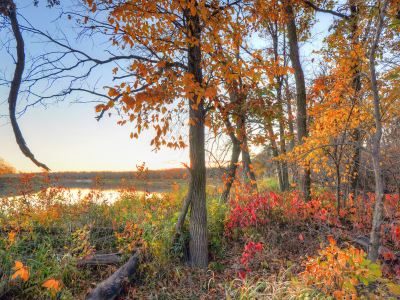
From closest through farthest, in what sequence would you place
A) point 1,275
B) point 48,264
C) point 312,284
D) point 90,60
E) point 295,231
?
point 312,284 → point 1,275 → point 48,264 → point 90,60 → point 295,231

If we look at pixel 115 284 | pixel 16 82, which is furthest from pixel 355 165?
pixel 16 82

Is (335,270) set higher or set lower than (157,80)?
lower

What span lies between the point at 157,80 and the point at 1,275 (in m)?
3.83

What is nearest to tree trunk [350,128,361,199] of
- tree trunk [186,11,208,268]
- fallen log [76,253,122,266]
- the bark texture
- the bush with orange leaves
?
the bush with orange leaves

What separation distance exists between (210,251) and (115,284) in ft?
6.87

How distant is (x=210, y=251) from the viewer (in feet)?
15.9

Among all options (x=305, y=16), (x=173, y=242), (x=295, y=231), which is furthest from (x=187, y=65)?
(x=305, y=16)

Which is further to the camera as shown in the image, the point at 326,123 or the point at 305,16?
the point at 305,16

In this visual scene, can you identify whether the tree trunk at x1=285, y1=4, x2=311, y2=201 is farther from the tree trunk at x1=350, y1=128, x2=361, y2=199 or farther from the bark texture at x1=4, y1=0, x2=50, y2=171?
the bark texture at x1=4, y1=0, x2=50, y2=171

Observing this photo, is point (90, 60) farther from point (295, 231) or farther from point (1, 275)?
point (295, 231)

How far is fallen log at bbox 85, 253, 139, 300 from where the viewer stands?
123 inches

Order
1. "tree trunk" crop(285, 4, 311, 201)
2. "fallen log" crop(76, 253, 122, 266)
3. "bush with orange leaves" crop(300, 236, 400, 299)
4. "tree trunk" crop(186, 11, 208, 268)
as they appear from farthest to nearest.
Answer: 1. "tree trunk" crop(285, 4, 311, 201)
2. "tree trunk" crop(186, 11, 208, 268)
3. "fallen log" crop(76, 253, 122, 266)
4. "bush with orange leaves" crop(300, 236, 400, 299)

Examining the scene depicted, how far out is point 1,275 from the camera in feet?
11.4

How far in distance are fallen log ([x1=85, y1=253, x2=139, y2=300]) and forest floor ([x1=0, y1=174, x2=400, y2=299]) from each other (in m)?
0.13
